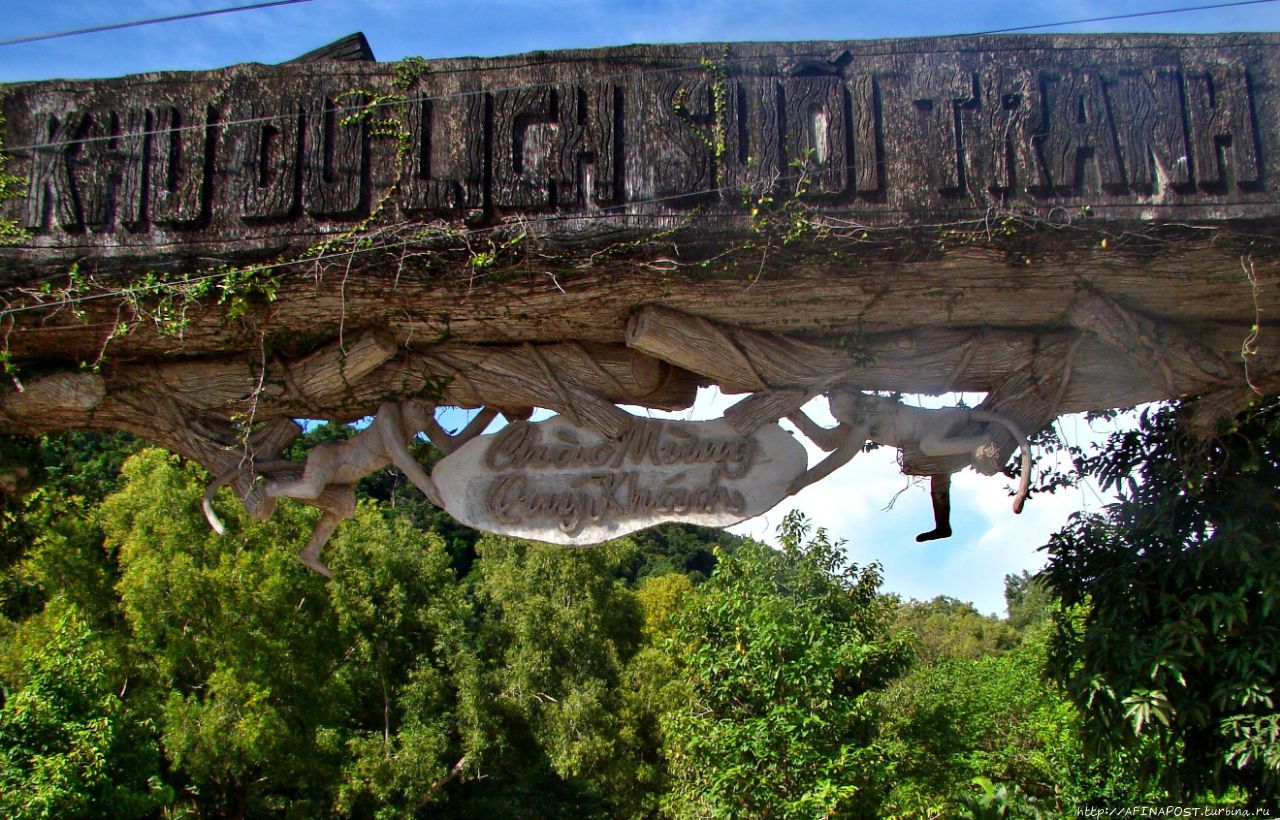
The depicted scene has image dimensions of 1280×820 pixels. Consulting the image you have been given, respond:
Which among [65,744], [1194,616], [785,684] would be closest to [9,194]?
[1194,616]

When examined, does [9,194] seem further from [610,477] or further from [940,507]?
[940,507]

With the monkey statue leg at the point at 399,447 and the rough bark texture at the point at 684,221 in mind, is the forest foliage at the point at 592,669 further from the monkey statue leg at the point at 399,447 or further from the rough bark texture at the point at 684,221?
the monkey statue leg at the point at 399,447

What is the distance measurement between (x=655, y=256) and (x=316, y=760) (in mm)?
14274

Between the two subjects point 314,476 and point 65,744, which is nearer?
point 314,476

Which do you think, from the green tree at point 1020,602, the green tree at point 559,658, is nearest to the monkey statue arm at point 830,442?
the green tree at point 559,658

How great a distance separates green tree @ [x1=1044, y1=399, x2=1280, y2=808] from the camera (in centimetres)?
421

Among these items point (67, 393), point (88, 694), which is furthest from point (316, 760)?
point (67, 393)

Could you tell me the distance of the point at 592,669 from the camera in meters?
20.8

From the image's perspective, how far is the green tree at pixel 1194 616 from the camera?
4215 mm

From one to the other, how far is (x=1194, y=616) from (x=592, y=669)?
56.4 ft

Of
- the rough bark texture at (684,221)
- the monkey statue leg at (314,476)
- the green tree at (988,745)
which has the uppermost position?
the rough bark texture at (684,221)

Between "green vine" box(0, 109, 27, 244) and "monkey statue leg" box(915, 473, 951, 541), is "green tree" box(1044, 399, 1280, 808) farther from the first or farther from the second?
"green vine" box(0, 109, 27, 244)

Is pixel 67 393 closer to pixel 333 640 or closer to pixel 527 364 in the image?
pixel 527 364

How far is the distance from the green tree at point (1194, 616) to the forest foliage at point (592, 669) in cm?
1
